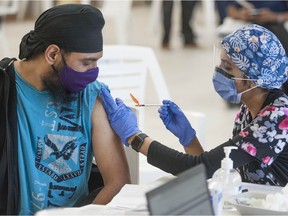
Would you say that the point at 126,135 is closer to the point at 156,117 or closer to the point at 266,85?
the point at 266,85

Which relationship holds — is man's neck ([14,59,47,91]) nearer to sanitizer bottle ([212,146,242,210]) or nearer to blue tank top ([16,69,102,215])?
blue tank top ([16,69,102,215])

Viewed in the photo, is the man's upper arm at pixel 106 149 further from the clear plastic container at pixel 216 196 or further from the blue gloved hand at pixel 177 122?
the clear plastic container at pixel 216 196

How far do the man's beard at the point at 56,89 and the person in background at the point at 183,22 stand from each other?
5.67m

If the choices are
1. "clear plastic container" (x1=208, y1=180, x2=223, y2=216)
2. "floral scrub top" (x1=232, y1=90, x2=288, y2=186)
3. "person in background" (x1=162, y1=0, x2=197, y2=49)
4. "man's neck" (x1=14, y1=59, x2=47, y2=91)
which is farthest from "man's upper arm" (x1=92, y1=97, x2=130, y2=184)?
"person in background" (x1=162, y1=0, x2=197, y2=49)

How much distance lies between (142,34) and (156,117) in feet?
12.5

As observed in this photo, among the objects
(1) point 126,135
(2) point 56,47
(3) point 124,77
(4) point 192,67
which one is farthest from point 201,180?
(4) point 192,67

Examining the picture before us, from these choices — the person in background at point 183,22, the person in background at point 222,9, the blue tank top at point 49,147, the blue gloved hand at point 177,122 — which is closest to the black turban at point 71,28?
the blue tank top at point 49,147

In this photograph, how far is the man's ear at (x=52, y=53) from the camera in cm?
231

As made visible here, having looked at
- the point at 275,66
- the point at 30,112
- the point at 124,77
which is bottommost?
the point at 124,77

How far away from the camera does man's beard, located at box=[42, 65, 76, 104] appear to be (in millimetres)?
2340

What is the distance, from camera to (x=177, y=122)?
2.54 meters

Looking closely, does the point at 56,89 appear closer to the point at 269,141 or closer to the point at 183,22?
the point at 269,141

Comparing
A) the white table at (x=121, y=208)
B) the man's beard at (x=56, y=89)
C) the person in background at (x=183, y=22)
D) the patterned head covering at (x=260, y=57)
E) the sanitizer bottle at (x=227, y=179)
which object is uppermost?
the patterned head covering at (x=260, y=57)

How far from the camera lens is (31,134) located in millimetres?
2355
